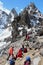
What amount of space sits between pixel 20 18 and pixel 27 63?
11068 centimetres

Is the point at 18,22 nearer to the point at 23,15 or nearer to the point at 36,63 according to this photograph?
the point at 23,15

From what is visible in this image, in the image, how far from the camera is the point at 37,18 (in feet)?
578

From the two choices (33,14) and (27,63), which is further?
(33,14)

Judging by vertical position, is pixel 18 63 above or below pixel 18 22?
above

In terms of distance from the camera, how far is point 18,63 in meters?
26.7

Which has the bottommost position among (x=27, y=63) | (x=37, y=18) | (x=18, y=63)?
(x=37, y=18)

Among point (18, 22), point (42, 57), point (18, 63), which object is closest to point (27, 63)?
point (42, 57)

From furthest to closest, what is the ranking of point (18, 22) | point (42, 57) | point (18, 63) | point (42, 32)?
point (18, 22)
point (42, 32)
point (18, 63)
point (42, 57)

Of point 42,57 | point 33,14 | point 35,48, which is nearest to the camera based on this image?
point 42,57

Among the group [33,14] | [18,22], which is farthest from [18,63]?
[33,14]

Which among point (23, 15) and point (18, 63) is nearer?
point (18, 63)

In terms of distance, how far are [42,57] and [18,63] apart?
374cm

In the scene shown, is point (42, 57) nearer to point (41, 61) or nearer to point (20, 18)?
point (41, 61)

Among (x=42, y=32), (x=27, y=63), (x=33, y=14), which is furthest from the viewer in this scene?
(x=33, y=14)
